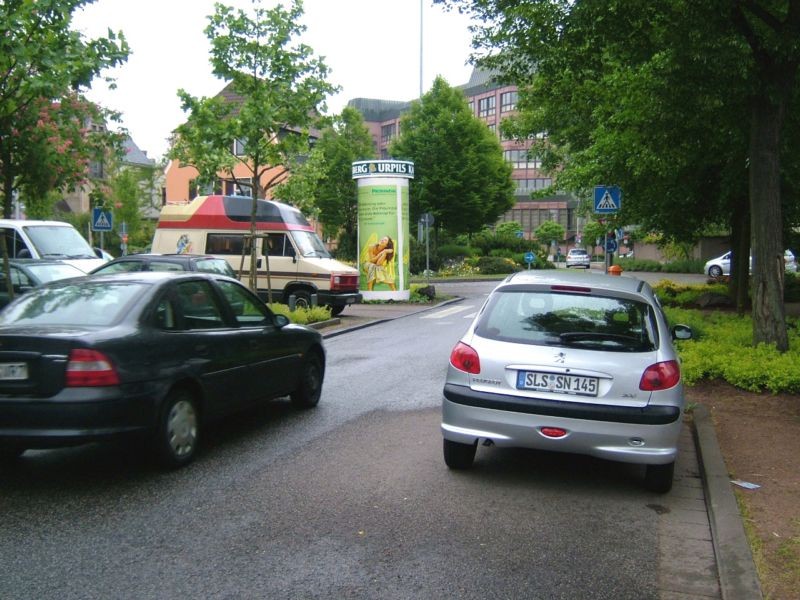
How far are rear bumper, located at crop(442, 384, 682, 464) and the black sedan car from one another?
7.13 feet

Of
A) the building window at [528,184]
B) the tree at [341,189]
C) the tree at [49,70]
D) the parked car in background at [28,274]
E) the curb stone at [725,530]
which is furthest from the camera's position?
the building window at [528,184]

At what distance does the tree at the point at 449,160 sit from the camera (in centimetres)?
4766

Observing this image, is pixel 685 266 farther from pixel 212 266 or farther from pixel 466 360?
pixel 466 360

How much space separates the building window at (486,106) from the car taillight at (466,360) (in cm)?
9751

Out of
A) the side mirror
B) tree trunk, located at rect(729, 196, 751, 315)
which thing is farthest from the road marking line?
the side mirror

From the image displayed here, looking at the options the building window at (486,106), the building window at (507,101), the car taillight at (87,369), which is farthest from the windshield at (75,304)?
the building window at (486,106)

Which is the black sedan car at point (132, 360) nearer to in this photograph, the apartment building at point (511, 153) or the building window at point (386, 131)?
the apartment building at point (511, 153)

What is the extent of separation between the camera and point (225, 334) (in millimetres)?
6711

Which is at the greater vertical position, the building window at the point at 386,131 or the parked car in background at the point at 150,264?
the building window at the point at 386,131

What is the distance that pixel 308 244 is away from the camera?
20.5m

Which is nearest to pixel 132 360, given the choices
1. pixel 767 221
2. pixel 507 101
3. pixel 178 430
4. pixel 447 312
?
pixel 178 430

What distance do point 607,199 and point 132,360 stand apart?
12.6 metres

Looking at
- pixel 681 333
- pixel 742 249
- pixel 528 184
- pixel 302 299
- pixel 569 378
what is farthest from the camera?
pixel 528 184

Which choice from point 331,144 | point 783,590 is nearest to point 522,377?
point 783,590
